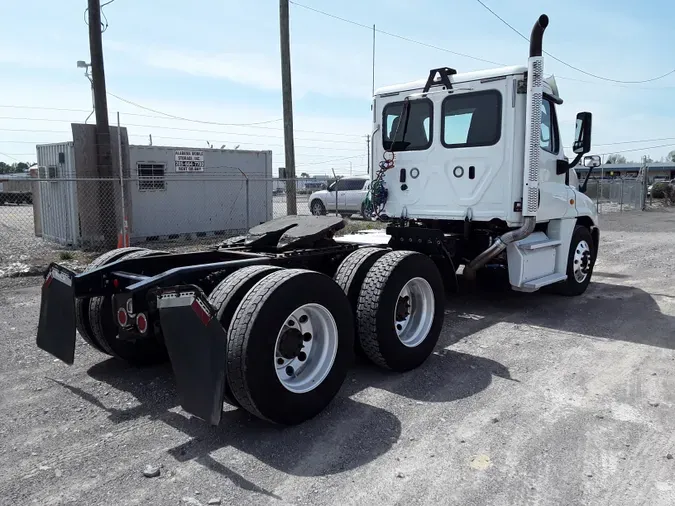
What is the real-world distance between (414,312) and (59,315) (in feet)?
9.85

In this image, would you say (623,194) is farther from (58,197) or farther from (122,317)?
(122,317)

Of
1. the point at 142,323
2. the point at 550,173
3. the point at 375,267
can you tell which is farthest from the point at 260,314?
the point at 550,173

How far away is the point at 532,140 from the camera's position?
21.5 ft

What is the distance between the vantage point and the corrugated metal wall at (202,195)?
13742mm

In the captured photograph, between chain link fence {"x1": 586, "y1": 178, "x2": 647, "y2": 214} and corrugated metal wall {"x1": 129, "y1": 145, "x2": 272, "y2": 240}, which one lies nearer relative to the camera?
corrugated metal wall {"x1": 129, "y1": 145, "x2": 272, "y2": 240}

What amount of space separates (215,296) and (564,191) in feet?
18.4

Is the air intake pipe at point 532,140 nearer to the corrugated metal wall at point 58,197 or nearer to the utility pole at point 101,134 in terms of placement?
the utility pole at point 101,134

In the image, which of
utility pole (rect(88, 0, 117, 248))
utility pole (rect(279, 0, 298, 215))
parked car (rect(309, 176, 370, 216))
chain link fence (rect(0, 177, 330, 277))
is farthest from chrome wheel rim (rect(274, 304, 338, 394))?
parked car (rect(309, 176, 370, 216))

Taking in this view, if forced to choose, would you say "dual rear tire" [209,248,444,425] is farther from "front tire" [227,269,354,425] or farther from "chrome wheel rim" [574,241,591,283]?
"chrome wheel rim" [574,241,591,283]

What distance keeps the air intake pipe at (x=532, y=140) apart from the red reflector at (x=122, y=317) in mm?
4479

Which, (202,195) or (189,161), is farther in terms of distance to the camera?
(202,195)

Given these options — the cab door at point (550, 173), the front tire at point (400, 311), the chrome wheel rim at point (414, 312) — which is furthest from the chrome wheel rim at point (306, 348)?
the cab door at point (550, 173)

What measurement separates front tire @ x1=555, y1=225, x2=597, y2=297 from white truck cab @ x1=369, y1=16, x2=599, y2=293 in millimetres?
17

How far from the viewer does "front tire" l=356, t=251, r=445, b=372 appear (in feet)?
15.5
